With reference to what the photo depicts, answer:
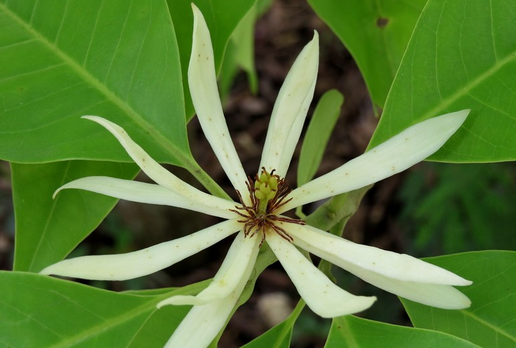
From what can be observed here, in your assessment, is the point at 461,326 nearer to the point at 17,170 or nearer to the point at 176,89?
the point at 176,89

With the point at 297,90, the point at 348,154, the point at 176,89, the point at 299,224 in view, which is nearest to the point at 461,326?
the point at 299,224

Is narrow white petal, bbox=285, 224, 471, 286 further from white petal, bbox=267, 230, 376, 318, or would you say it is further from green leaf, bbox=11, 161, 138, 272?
green leaf, bbox=11, 161, 138, 272

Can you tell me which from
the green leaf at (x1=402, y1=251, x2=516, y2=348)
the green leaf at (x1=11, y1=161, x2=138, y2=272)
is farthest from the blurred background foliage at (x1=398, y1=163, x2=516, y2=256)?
the green leaf at (x1=11, y1=161, x2=138, y2=272)

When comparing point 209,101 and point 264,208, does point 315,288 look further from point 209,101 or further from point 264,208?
point 209,101

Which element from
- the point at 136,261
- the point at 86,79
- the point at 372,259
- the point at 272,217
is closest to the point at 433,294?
the point at 372,259

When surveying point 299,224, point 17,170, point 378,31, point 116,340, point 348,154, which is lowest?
point 116,340

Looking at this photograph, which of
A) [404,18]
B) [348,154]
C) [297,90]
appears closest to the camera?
[297,90]
